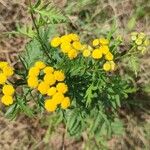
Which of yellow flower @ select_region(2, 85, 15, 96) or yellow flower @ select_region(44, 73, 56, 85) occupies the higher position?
yellow flower @ select_region(44, 73, 56, 85)

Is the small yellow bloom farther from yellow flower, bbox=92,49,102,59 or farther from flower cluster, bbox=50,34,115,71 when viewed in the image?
yellow flower, bbox=92,49,102,59

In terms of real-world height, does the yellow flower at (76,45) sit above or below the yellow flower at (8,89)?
above

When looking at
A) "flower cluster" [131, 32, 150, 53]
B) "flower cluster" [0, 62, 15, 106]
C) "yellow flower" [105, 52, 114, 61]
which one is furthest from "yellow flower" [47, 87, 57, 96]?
"flower cluster" [131, 32, 150, 53]

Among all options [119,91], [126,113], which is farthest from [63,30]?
[119,91]

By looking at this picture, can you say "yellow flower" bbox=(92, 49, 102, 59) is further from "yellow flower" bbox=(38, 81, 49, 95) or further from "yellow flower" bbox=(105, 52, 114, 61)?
"yellow flower" bbox=(38, 81, 49, 95)

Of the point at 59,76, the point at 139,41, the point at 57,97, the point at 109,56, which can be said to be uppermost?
the point at 139,41

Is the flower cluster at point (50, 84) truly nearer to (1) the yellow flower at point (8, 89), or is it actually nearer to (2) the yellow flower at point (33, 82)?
(2) the yellow flower at point (33, 82)

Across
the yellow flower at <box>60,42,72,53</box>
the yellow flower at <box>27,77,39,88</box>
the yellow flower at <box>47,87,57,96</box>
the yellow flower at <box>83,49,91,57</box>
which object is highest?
the yellow flower at <box>60,42,72,53</box>

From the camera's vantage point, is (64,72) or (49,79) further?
(64,72)

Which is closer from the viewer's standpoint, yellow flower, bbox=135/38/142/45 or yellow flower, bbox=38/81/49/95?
yellow flower, bbox=38/81/49/95

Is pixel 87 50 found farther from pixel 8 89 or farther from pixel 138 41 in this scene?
pixel 8 89

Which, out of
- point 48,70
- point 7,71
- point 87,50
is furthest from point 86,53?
point 7,71

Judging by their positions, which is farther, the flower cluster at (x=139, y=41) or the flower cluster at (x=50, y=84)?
the flower cluster at (x=139, y=41)

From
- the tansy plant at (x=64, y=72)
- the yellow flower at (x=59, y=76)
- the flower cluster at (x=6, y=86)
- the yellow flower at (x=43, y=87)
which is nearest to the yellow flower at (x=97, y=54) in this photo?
the tansy plant at (x=64, y=72)
